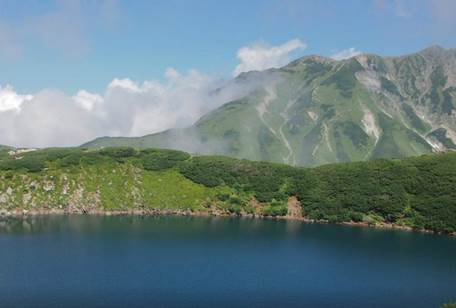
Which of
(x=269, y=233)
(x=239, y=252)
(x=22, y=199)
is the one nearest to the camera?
(x=239, y=252)

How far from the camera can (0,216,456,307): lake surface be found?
95750 millimetres

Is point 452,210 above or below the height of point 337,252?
above

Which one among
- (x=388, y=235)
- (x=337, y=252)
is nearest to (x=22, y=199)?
(x=337, y=252)

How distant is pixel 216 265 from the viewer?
397 ft

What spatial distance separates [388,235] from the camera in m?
171

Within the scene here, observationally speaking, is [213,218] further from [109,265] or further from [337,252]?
[109,265]

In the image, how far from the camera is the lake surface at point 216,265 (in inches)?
3770

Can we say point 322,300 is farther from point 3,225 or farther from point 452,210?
point 3,225

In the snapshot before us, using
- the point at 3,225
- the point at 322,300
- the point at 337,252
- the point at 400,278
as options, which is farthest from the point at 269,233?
the point at 3,225

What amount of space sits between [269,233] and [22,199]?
103 meters

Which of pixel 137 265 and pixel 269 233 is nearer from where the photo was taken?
pixel 137 265

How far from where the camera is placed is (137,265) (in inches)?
4636

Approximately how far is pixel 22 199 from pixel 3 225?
30.9 m

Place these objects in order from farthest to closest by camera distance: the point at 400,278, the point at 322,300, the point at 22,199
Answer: the point at 22,199
the point at 400,278
the point at 322,300
